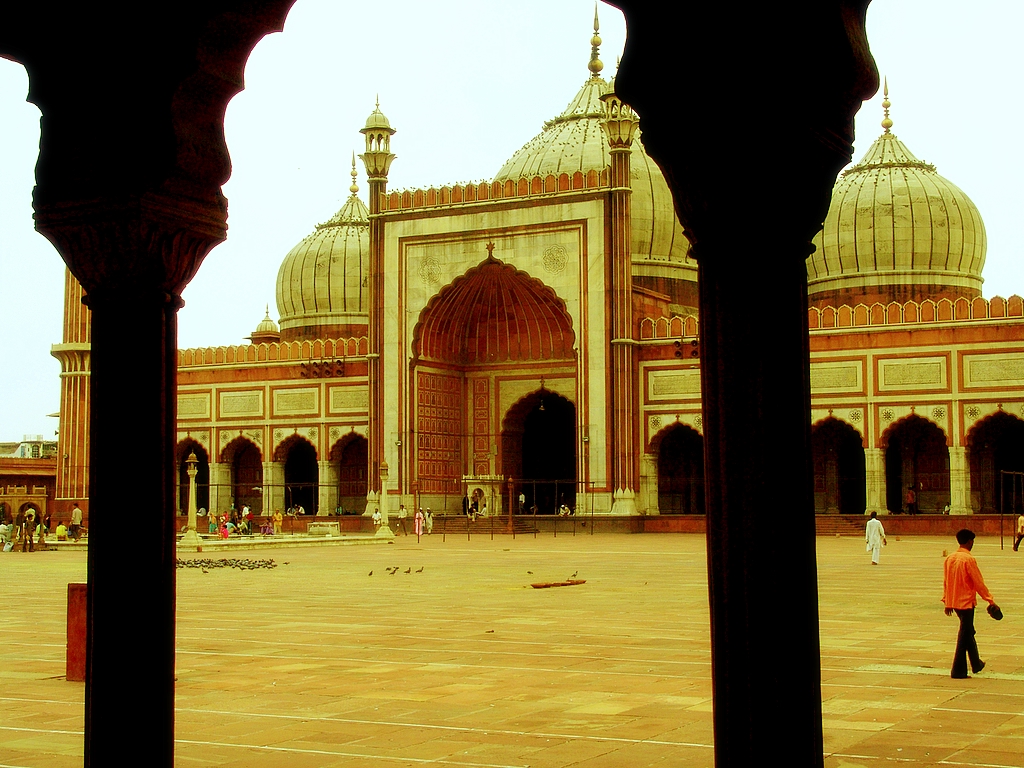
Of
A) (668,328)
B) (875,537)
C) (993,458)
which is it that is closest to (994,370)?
(993,458)

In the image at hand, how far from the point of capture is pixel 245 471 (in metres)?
36.9

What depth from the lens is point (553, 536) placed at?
1113 inches

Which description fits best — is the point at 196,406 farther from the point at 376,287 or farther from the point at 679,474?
the point at 679,474

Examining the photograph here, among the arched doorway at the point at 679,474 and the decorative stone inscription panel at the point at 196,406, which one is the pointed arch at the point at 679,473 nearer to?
the arched doorway at the point at 679,474

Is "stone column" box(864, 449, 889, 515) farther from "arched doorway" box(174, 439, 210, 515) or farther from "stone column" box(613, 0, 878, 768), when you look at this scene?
"stone column" box(613, 0, 878, 768)

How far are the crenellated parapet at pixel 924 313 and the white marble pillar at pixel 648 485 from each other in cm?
457

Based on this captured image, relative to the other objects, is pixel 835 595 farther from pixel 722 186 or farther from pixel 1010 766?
pixel 722 186

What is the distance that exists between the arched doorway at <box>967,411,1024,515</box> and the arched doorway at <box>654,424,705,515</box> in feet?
19.4

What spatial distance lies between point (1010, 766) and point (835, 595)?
7.28m

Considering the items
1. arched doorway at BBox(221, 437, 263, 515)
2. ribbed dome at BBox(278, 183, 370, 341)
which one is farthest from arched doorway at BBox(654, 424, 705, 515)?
ribbed dome at BBox(278, 183, 370, 341)

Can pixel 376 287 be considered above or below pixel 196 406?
above

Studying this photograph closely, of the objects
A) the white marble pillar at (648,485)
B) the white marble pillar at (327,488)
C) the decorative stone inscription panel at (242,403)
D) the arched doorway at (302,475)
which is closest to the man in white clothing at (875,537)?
the white marble pillar at (648,485)

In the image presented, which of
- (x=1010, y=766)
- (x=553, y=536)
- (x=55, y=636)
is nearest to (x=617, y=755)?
(x=1010, y=766)

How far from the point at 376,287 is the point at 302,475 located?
745cm
